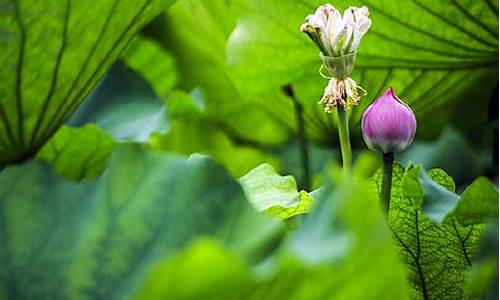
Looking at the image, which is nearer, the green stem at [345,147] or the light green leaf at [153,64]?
the green stem at [345,147]

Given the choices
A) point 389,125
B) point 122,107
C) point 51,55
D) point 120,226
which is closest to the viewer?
point 120,226

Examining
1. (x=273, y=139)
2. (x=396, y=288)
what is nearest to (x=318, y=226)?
(x=396, y=288)

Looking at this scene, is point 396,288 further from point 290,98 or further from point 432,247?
point 290,98

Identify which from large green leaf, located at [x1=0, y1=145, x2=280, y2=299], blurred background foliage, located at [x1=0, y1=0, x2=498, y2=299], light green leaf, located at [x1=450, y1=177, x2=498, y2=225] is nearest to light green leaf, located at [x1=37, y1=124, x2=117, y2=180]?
blurred background foliage, located at [x1=0, y1=0, x2=498, y2=299]

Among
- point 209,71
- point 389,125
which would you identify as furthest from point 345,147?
point 209,71

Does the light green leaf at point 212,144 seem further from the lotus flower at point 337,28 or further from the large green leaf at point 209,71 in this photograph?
the lotus flower at point 337,28

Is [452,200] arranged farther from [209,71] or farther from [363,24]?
[209,71]

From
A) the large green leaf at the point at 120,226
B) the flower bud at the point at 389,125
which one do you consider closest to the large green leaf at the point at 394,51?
the flower bud at the point at 389,125
